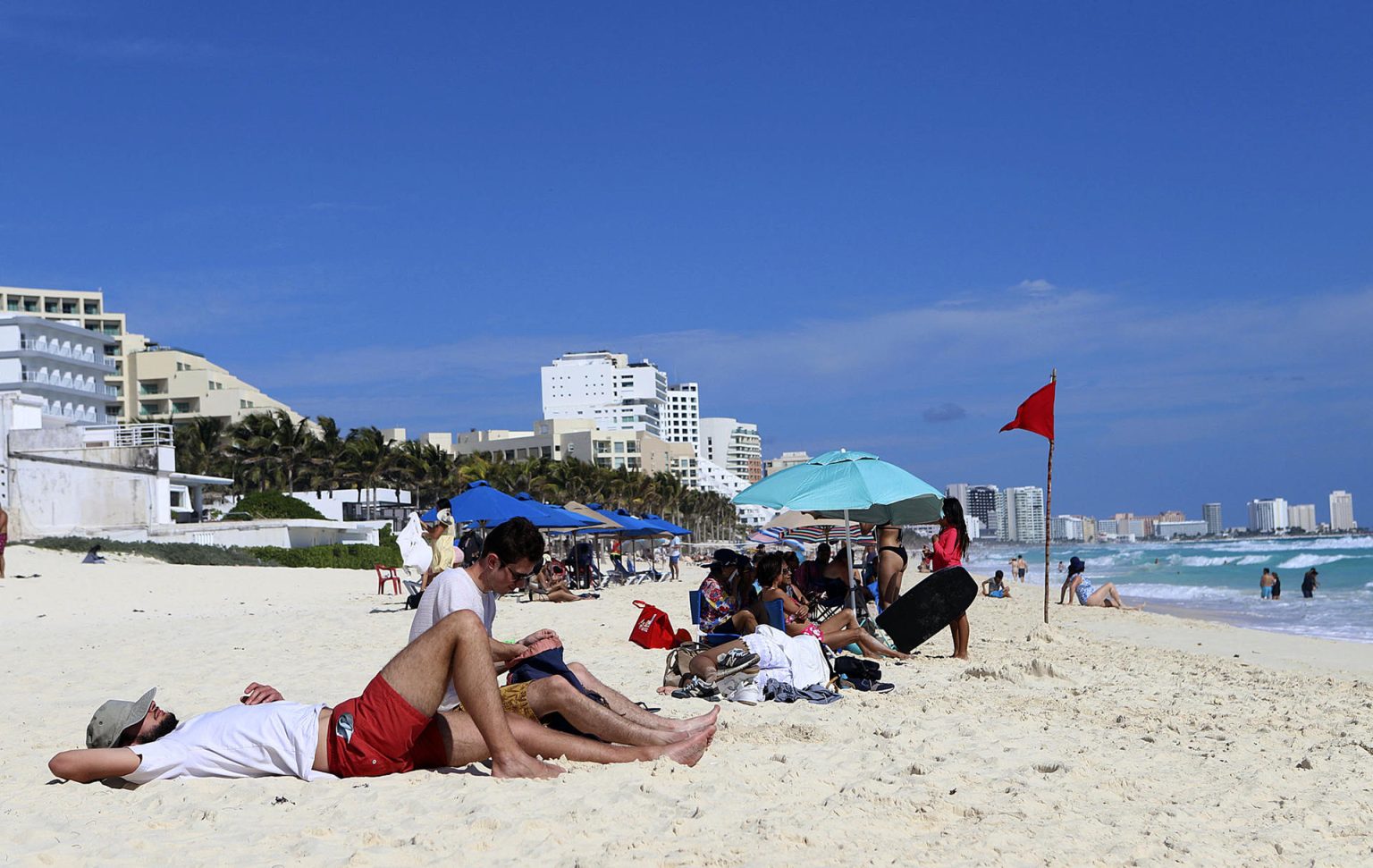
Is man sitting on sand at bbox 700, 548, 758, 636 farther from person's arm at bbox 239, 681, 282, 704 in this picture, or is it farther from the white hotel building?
the white hotel building

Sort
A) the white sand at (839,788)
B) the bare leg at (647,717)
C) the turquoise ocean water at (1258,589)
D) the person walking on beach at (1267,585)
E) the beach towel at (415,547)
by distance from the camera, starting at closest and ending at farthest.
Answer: the white sand at (839,788), the bare leg at (647,717), the beach towel at (415,547), the turquoise ocean water at (1258,589), the person walking on beach at (1267,585)

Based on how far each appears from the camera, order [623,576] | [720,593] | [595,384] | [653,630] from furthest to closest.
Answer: [595,384] < [623,576] < [720,593] < [653,630]

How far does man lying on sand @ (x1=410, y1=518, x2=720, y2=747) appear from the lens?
15.2 feet

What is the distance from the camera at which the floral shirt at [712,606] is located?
30.7 feet

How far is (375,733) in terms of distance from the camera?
445cm

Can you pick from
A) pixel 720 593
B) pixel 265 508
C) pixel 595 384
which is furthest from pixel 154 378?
pixel 720 593

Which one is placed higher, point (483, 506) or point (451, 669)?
point (483, 506)

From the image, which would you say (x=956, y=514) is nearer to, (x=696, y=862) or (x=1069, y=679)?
(x=1069, y=679)

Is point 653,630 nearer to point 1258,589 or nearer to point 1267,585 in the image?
point 1267,585

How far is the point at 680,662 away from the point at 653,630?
1970mm

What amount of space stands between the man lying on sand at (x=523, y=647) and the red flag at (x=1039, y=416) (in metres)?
8.13

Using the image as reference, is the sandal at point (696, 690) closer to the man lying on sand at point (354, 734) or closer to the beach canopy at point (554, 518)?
the man lying on sand at point (354, 734)

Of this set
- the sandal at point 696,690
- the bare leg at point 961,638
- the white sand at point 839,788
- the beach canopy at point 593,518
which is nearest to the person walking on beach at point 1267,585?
the beach canopy at point 593,518

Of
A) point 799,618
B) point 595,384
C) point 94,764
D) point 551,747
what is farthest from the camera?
point 595,384
